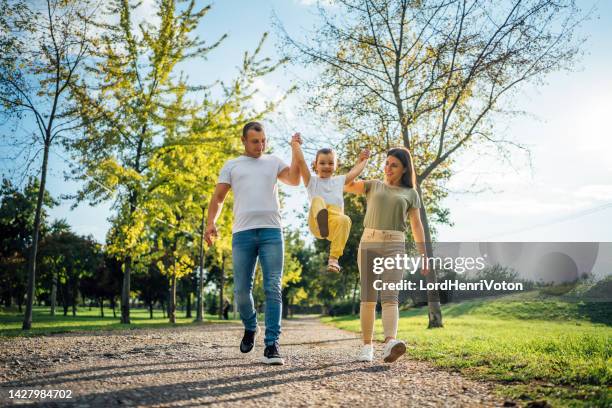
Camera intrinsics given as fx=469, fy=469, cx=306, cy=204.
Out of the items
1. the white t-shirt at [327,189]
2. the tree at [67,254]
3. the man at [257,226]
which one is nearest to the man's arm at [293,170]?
the man at [257,226]

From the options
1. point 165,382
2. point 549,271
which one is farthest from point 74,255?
point 165,382

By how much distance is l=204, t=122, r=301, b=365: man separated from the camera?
4672 millimetres

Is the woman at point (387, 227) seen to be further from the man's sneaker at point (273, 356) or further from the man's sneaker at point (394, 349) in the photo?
the man's sneaker at point (273, 356)

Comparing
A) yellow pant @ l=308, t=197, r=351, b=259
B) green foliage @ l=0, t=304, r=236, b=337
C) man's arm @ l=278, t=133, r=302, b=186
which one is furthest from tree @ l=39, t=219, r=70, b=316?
yellow pant @ l=308, t=197, r=351, b=259

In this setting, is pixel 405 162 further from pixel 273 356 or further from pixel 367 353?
pixel 273 356

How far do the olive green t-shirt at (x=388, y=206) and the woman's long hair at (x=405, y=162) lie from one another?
113 millimetres

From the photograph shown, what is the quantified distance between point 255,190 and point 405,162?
5.53ft

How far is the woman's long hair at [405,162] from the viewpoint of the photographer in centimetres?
510

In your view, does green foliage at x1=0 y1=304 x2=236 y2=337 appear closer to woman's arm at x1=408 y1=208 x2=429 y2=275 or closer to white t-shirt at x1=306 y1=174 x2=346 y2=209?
white t-shirt at x1=306 y1=174 x2=346 y2=209

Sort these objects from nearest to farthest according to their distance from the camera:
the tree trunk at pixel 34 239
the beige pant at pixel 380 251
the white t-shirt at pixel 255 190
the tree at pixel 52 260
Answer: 1. the white t-shirt at pixel 255 190
2. the beige pant at pixel 380 251
3. the tree trunk at pixel 34 239
4. the tree at pixel 52 260

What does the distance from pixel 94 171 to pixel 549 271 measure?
13679 mm

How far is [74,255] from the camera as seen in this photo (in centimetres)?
3041

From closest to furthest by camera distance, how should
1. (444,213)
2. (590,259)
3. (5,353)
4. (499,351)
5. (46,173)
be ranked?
(499,351) < (5,353) < (46,173) < (590,259) < (444,213)

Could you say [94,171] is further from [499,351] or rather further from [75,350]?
[499,351]
